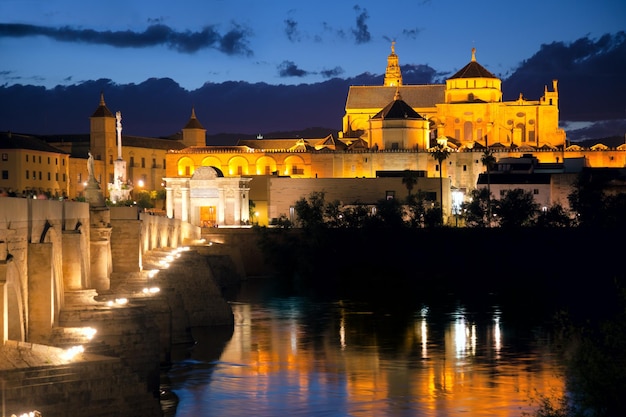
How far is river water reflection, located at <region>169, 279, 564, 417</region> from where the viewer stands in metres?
27.8

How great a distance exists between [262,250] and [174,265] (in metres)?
27.2

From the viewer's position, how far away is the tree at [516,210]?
71.9m

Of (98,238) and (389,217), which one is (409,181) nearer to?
(389,217)

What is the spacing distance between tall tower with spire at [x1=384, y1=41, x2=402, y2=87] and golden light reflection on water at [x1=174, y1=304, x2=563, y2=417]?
240ft

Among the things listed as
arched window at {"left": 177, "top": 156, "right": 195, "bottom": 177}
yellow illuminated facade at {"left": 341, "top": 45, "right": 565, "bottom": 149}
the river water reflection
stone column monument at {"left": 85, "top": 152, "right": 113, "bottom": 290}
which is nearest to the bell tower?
arched window at {"left": 177, "top": 156, "right": 195, "bottom": 177}

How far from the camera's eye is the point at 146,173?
106 meters

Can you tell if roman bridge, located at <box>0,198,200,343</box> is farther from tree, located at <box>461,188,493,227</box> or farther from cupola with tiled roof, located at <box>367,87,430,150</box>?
cupola with tiled roof, located at <box>367,87,430,150</box>

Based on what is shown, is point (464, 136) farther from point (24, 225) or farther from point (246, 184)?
point (24, 225)

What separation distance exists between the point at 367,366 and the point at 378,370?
794 millimetres

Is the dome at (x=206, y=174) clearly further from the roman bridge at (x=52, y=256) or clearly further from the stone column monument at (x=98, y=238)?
the stone column monument at (x=98, y=238)

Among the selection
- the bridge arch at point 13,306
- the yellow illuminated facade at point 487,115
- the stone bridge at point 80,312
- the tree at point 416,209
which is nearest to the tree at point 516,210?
the tree at point 416,209

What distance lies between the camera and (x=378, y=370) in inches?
1308

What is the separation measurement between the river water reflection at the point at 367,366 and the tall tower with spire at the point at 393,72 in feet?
228

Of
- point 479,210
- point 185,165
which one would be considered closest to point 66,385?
point 479,210
